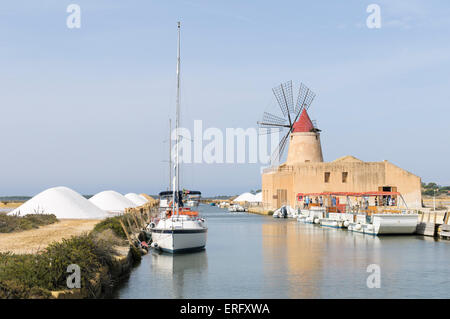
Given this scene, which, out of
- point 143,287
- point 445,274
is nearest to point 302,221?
point 445,274

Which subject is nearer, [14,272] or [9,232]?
[14,272]

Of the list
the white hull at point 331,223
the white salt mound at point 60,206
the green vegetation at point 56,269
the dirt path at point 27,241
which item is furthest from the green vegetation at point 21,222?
the white hull at point 331,223

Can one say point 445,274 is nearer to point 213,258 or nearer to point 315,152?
point 213,258

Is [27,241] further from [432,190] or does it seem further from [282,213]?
[432,190]

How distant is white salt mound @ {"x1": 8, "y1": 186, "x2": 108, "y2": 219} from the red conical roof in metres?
26.4

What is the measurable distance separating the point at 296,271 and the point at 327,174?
35384mm

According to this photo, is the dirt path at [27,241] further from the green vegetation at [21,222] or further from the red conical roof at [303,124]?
the red conical roof at [303,124]

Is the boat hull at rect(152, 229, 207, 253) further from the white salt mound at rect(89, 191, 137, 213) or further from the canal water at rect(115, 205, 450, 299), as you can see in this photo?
the white salt mound at rect(89, 191, 137, 213)

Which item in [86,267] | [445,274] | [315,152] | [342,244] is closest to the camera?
[86,267]

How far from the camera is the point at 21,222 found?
72.0 ft

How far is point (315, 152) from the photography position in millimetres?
51875

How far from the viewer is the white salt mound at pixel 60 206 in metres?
28.0

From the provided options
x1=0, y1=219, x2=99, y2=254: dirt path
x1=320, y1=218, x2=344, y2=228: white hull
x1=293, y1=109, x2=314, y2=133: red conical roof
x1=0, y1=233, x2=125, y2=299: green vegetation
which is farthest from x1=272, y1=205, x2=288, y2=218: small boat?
x1=0, y1=233, x2=125, y2=299: green vegetation
